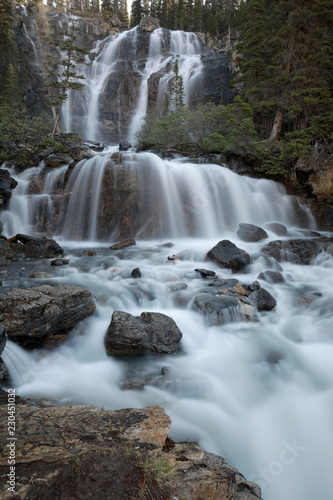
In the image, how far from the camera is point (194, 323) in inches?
238

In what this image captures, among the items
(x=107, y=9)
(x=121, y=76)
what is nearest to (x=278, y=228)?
(x=121, y=76)

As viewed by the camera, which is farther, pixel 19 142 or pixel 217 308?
pixel 19 142

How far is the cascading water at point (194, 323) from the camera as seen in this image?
360 cm

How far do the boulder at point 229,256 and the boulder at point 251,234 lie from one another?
2.06m

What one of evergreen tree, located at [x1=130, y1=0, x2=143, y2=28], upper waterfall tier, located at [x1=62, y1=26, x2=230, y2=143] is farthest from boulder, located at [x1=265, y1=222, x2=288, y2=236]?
evergreen tree, located at [x1=130, y1=0, x2=143, y2=28]

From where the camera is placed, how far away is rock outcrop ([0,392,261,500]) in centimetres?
183

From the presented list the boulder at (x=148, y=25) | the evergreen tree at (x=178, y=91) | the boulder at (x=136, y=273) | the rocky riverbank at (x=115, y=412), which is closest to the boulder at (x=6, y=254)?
the rocky riverbank at (x=115, y=412)

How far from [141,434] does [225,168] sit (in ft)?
45.6

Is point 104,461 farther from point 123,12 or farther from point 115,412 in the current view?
point 123,12

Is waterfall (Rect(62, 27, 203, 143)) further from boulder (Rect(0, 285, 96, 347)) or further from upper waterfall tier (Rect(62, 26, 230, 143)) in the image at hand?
boulder (Rect(0, 285, 96, 347))

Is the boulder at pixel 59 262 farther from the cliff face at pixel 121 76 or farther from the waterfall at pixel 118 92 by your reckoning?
the cliff face at pixel 121 76

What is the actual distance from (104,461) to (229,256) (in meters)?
7.52

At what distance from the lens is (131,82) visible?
33.8m

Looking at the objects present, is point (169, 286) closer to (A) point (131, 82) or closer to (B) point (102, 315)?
(B) point (102, 315)
